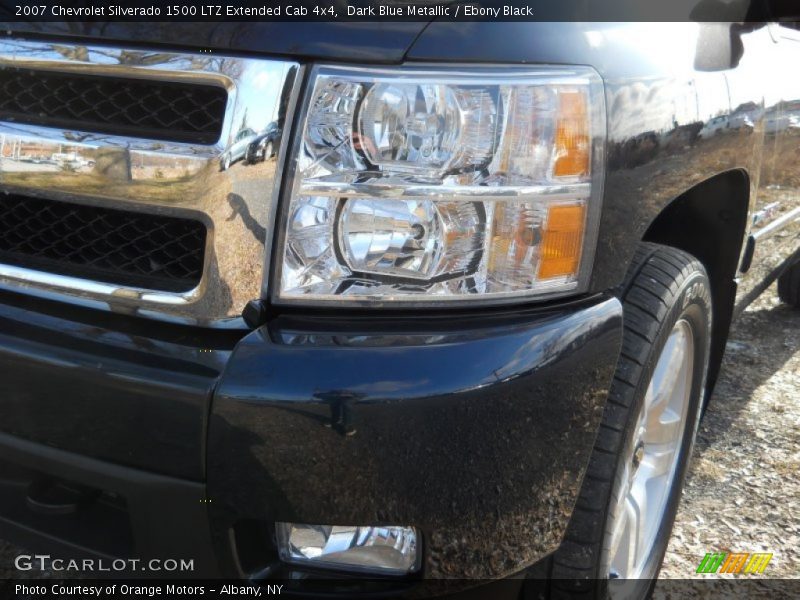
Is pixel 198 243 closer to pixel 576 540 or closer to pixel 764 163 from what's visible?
pixel 576 540

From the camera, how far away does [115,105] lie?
4.74ft

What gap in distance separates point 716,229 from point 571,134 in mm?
1059

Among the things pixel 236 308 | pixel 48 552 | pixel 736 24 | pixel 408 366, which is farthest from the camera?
pixel 736 24

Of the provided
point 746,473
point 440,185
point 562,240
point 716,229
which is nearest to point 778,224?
point 716,229

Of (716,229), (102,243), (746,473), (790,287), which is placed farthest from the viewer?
(790,287)

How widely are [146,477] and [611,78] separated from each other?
102cm

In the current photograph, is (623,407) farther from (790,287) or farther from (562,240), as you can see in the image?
(790,287)

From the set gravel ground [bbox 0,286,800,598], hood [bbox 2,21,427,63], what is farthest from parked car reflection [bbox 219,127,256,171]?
gravel ground [bbox 0,286,800,598]

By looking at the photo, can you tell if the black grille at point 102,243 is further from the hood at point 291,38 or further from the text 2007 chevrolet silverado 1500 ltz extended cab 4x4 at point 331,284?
the hood at point 291,38

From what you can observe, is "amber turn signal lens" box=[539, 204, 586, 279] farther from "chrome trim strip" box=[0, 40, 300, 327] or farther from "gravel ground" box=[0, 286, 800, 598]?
"gravel ground" box=[0, 286, 800, 598]

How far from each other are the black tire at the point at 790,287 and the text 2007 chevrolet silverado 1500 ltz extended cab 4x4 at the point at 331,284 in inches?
133

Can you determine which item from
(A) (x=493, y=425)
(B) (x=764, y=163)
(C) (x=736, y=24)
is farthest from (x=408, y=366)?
(B) (x=764, y=163)

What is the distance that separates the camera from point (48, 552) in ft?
5.22

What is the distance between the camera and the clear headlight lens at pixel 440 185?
4.37 ft
